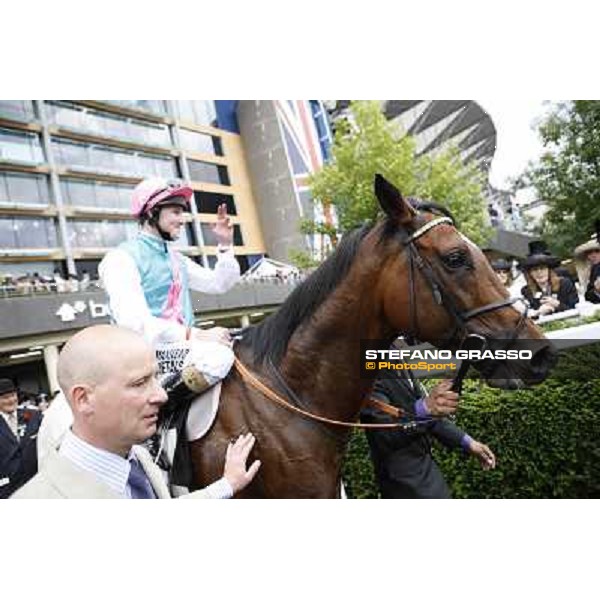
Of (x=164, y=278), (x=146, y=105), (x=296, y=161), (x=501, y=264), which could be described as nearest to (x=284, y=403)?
(x=164, y=278)

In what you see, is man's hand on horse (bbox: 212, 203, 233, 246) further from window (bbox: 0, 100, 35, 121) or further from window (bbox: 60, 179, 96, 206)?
window (bbox: 60, 179, 96, 206)

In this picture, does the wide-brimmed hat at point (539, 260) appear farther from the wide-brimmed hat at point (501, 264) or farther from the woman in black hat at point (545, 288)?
the wide-brimmed hat at point (501, 264)

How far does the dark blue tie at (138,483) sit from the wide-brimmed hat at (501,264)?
1912 mm

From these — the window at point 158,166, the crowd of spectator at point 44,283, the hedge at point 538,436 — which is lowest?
the hedge at point 538,436

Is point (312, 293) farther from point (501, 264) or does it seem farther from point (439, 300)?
point (501, 264)

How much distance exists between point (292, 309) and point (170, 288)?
1.88ft

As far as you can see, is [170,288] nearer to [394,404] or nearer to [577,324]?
[394,404]

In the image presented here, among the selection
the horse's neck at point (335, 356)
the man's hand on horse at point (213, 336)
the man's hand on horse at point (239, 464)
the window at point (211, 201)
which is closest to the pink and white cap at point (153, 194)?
the window at point (211, 201)

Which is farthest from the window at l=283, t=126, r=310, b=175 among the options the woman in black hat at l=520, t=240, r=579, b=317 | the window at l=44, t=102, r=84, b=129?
the woman in black hat at l=520, t=240, r=579, b=317

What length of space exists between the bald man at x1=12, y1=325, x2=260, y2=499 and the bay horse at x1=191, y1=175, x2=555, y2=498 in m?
0.69

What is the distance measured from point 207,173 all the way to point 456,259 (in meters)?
2.13

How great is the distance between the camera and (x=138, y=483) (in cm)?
152

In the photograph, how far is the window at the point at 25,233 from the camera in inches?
116
